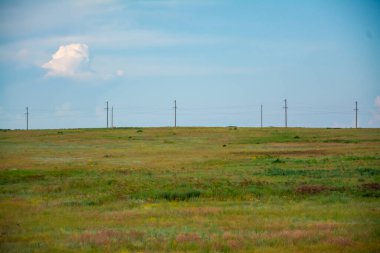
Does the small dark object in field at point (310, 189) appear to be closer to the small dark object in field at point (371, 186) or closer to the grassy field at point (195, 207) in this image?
Result: the grassy field at point (195, 207)

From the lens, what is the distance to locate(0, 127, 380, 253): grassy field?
16.8 m

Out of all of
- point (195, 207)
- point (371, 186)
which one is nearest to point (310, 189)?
point (371, 186)

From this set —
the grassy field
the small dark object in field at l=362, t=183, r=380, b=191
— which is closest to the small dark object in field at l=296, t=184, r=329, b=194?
the grassy field

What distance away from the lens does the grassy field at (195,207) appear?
1680cm

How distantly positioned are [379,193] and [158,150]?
39669 millimetres

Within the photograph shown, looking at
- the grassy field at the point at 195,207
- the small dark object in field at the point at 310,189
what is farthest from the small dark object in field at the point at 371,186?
the small dark object in field at the point at 310,189

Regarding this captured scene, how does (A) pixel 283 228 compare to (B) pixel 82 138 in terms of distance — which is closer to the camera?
(A) pixel 283 228

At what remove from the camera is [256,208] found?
23.7 meters

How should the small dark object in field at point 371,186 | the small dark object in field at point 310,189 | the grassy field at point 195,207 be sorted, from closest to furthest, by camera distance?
the grassy field at point 195,207, the small dark object in field at point 310,189, the small dark object in field at point 371,186

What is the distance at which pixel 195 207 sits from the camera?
24594 mm

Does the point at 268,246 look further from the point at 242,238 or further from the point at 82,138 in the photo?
the point at 82,138

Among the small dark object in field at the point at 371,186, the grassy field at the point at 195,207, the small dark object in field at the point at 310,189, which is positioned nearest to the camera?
the grassy field at the point at 195,207

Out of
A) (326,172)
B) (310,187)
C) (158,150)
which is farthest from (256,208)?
(158,150)

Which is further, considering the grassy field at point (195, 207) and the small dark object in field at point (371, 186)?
the small dark object in field at point (371, 186)
